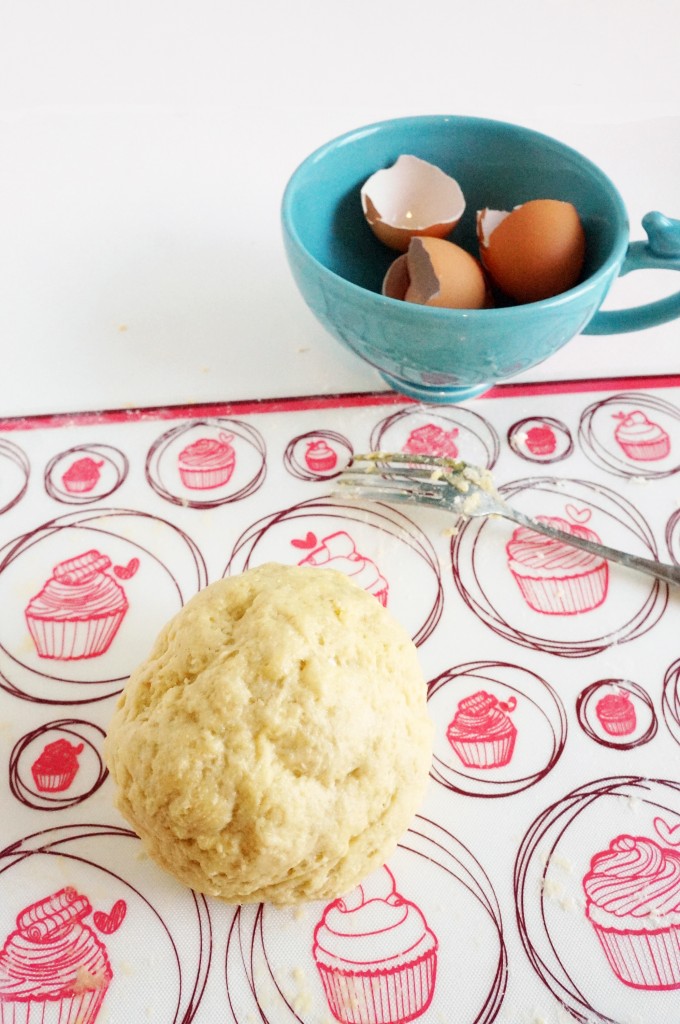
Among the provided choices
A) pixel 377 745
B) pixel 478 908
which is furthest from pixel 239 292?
pixel 478 908

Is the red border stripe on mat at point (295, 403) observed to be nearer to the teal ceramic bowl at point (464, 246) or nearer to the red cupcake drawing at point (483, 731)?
the teal ceramic bowl at point (464, 246)

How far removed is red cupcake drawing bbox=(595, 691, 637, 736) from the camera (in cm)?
77

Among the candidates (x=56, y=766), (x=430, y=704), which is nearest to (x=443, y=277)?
(x=430, y=704)

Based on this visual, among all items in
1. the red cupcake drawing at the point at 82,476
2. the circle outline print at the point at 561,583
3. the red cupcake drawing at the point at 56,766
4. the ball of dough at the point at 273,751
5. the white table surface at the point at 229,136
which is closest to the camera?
the ball of dough at the point at 273,751

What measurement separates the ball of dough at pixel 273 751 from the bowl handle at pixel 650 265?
21.4 inches

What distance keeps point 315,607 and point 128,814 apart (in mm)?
236

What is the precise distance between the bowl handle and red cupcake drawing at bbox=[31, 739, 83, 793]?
0.78 m

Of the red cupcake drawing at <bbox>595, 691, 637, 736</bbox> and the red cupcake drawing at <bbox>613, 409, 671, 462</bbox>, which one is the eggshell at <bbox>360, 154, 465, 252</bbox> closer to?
the red cupcake drawing at <bbox>613, 409, 671, 462</bbox>

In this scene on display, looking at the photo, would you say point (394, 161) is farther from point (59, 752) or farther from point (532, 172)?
point (59, 752)

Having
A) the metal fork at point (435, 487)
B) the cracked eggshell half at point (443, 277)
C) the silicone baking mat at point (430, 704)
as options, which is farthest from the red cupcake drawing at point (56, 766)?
the cracked eggshell half at point (443, 277)

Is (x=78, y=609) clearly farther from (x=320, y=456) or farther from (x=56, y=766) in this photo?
(x=320, y=456)

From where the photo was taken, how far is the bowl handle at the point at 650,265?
87 cm

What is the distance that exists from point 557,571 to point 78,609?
0.54 m

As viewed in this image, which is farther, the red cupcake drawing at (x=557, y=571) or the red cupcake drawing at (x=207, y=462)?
the red cupcake drawing at (x=207, y=462)
